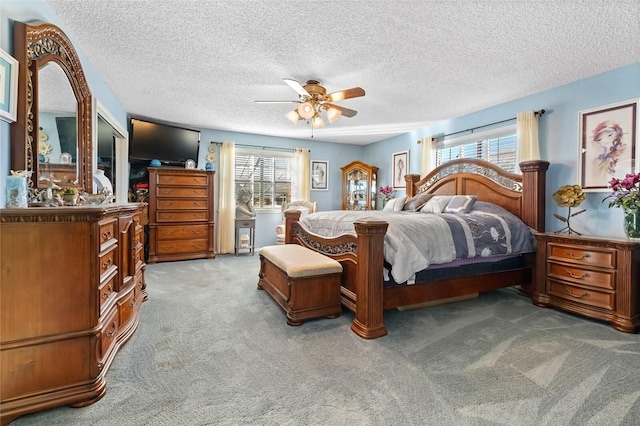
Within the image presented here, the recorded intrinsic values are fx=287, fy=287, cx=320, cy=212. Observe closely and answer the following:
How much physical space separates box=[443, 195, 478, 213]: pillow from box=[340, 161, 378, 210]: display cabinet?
8.68 feet

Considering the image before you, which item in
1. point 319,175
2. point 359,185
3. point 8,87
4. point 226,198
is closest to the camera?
point 8,87

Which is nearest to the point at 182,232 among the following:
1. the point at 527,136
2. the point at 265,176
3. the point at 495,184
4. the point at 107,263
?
the point at 265,176

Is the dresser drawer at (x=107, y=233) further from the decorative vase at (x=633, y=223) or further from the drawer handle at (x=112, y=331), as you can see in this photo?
the decorative vase at (x=633, y=223)

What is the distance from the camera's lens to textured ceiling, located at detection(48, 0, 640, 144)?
6.85 ft

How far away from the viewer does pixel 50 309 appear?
1.49 m

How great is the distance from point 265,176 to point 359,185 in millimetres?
2164

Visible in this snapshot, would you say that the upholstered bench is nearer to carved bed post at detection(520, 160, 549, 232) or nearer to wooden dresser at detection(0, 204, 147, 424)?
wooden dresser at detection(0, 204, 147, 424)

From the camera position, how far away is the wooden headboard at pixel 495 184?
11.3 ft

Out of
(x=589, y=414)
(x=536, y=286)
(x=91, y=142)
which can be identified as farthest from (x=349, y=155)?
(x=589, y=414)

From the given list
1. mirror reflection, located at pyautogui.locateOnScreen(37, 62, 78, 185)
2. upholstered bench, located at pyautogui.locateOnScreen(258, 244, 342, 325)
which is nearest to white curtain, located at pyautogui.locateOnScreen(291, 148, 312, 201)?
upholstered bench, located at pyautogui.locateOnScreen(258, 244, 342, 325)

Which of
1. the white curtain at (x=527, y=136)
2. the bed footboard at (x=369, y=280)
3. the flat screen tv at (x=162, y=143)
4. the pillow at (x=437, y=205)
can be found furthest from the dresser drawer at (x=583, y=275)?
the flat screen tv at (x=162, y=143)

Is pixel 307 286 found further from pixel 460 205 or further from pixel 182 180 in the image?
pixel 182 180

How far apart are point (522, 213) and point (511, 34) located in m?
2.17

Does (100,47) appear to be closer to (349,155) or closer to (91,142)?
(91,142)
